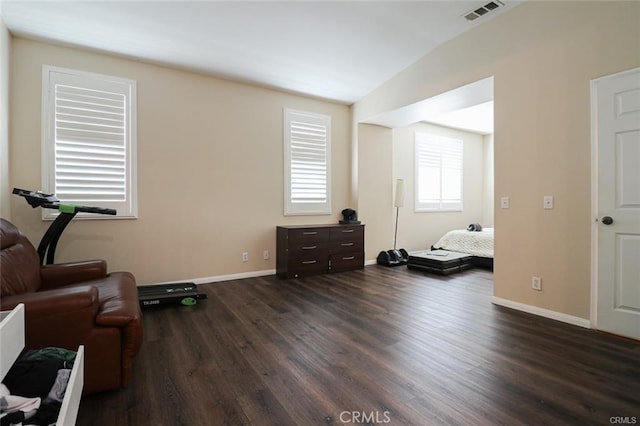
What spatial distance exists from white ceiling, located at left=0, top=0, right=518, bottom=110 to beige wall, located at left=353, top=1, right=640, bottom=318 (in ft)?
1.47

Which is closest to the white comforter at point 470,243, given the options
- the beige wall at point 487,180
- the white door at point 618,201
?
the beige wall at point 487,180

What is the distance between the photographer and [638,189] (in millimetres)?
2467

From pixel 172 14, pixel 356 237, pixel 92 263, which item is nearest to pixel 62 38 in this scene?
pixel 172 14

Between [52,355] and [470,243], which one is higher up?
[470,243]

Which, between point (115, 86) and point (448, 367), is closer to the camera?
point (448, 367)

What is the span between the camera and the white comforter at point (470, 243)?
5328mm

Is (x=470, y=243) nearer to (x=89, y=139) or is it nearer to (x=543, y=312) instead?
(x=543, y=312)

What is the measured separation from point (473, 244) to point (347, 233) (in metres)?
2.40

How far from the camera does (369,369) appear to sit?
2.04m

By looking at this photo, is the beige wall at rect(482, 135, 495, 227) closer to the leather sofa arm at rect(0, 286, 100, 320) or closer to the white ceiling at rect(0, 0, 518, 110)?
the white ceiling at rect(0, 0, 518, 110)

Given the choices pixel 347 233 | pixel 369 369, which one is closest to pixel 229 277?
pixel 347 233

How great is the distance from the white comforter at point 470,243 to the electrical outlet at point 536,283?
7.11 feet

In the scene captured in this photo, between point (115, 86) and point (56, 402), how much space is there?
3.60 metres

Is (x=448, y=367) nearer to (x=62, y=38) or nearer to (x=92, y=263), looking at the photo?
(x=92, y=263)
